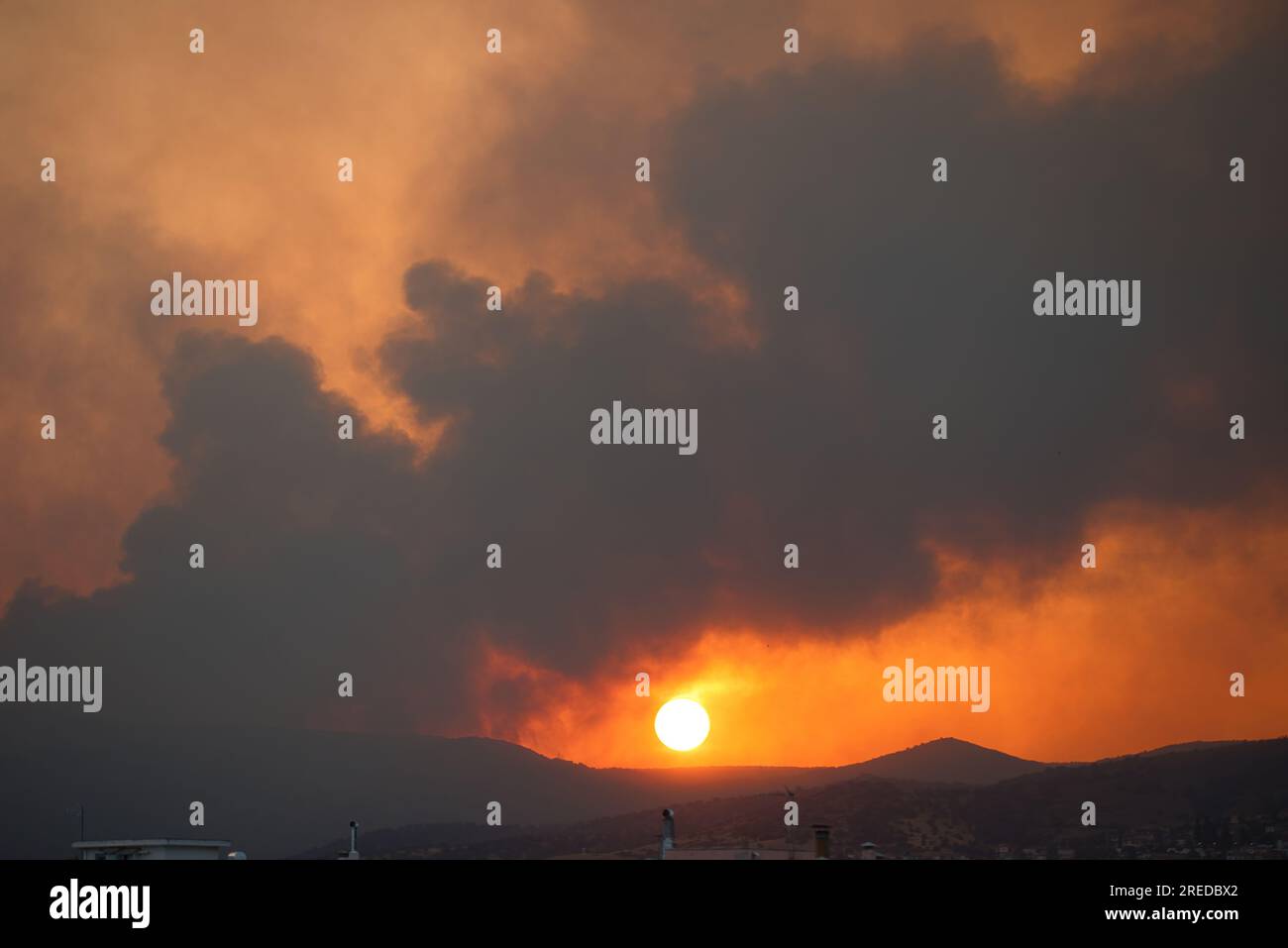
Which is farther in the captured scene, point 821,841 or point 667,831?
point 667,831

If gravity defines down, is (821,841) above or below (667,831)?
above

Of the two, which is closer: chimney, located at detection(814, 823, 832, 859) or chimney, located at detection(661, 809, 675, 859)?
chimney, located at detection(814, 823, 832, 859)

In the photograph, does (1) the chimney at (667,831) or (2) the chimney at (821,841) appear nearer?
(2) the chimney at (821,841)
